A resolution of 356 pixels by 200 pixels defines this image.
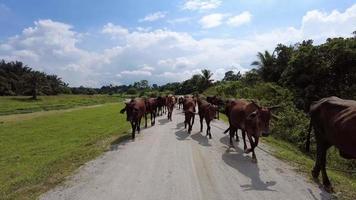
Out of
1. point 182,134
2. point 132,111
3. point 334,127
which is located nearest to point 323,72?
point 182,134

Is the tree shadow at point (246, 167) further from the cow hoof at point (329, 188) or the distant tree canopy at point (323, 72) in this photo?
the distant tree canopy at point (323, 72)

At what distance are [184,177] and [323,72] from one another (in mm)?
22033

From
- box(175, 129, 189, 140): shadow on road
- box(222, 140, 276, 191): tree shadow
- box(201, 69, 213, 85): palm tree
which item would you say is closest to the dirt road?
box(222, 140, 276, 191): tree shadow

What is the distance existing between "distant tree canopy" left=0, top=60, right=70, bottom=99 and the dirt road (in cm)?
8818

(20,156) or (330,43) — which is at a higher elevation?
(330,43)

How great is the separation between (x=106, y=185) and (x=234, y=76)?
84.2 m

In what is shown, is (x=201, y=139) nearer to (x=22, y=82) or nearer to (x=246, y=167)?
(x=246, y=167)

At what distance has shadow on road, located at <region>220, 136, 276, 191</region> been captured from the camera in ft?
29.8

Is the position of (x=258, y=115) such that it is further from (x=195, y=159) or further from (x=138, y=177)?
(x=138, y=177)

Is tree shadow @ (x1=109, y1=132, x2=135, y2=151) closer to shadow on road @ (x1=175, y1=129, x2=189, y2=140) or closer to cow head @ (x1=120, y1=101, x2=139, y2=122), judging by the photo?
cow head @ (x1=120, y1=101, x2=139, y2=122)

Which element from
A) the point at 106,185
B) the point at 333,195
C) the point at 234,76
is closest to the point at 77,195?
the point at 106,185

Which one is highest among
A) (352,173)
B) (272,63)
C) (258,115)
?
(272,63)

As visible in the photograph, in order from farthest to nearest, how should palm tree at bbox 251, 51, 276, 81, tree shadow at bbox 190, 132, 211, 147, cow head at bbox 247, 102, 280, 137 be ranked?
palm tree at bbox 251, 51, 276, 81, tree shadow at bbox 190, 132, 211, 147, cow head at bbox 247, 102, 280, 137

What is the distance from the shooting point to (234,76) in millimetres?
91438
